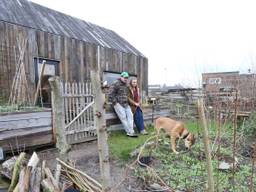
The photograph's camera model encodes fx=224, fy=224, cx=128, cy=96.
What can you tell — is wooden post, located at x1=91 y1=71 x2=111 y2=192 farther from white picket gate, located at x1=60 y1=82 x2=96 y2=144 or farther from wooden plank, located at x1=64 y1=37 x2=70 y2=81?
wooden plank, located at x1=64 y1=37 x2=70 y2=81

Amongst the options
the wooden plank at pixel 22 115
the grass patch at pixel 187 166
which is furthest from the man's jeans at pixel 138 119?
the wooden plank at pixel 22 115

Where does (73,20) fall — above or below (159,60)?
above

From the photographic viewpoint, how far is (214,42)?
8.30m

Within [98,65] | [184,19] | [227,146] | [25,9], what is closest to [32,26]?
[25,9]

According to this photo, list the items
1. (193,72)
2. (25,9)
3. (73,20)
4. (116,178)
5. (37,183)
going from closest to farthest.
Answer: (37,183), (116,178), (193,72), (25,9), (73,20)

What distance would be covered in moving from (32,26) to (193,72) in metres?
6.16

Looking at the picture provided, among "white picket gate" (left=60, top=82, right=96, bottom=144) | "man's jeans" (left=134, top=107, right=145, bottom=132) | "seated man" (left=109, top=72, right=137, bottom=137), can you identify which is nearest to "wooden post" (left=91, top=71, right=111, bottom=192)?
"white picket gate" (left=60, top=82, right=96, bottom=144)

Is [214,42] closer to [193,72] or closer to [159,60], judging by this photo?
[193,72]

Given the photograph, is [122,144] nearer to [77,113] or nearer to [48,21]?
[77,113]

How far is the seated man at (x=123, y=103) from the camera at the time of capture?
261 inches

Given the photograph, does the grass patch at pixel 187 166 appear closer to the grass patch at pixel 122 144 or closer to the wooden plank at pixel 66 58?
the grass patch at pixel 122 144

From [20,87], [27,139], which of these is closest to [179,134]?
[27,139]

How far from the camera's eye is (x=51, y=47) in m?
8.64

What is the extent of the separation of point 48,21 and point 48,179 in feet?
26.5
